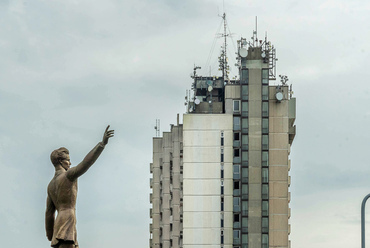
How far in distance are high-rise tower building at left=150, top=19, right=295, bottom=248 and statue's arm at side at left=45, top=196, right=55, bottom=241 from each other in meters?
90.0

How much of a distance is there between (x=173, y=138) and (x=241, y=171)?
92.1 ft

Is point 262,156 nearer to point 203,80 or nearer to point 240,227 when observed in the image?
point 240,227

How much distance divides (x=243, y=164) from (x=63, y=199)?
9388 cm

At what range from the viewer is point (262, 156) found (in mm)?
122000

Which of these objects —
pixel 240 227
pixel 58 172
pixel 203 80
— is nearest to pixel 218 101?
pixel 203 80

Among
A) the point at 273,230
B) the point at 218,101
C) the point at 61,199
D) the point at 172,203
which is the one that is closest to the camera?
the point at 61,199

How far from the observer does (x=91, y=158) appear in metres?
28.3

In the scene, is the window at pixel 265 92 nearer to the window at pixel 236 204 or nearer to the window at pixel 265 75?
the window at pixel 265 75

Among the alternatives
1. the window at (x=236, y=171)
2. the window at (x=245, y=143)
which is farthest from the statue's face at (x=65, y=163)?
the window at (x=236, y=171)

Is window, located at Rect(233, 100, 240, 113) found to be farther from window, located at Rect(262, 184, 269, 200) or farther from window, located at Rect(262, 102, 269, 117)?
window, located at Rect(262, 184, 269, 200)

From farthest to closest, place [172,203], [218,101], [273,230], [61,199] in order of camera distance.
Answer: [172,203]
[218,101]
[273,230]
[61,199]

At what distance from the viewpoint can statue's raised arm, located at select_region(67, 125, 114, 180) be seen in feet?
91.8

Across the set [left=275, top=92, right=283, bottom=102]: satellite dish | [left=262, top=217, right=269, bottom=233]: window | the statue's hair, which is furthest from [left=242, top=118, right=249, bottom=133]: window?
the statue's hair

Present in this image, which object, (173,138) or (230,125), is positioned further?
(173,138)
